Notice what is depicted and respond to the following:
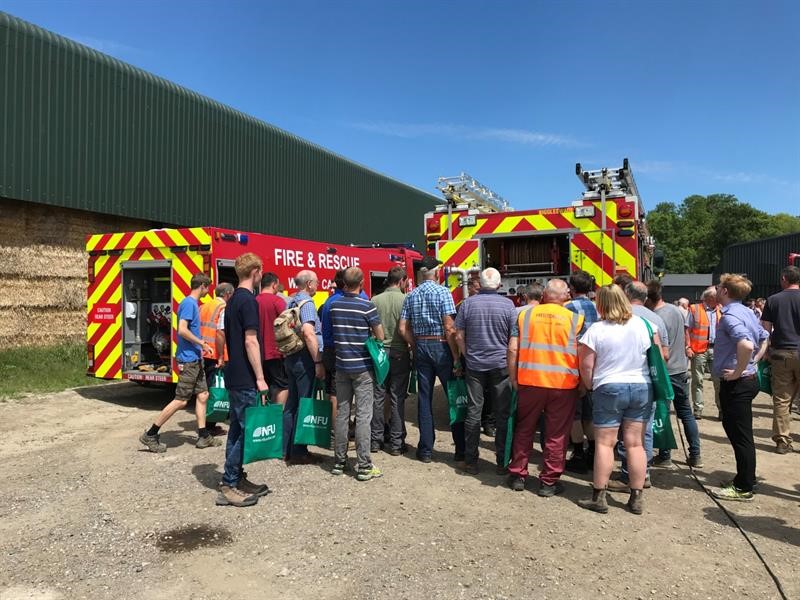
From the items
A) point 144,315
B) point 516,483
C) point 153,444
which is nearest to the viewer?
point 516,483

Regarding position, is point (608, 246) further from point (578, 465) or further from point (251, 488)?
point (251, 488)

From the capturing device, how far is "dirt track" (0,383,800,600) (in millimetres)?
3104

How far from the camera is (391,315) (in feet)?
18.9

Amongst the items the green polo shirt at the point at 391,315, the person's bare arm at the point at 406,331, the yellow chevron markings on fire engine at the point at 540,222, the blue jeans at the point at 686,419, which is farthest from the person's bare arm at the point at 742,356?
the yellow chevron markings on fire engine at the point at 540,222

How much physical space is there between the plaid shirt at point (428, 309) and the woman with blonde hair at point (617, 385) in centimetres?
150

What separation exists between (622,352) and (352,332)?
2177 mm

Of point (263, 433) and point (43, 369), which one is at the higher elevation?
point (263, 433)

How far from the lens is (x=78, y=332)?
1136cm

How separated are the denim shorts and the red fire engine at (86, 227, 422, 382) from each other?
5001mm

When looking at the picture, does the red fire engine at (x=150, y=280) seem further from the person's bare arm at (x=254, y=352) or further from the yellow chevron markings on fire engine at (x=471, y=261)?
the person's bare arm at (x=254, y=352)

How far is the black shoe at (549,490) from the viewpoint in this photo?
4.43 metres

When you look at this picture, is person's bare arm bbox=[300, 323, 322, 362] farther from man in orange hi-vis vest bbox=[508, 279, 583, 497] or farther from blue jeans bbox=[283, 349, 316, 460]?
man in orange hi-vis vest bbox=[508, 279, 583, 497]

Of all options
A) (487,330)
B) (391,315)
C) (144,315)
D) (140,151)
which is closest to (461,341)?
(487,330)

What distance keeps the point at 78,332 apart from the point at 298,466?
8.34 meters
